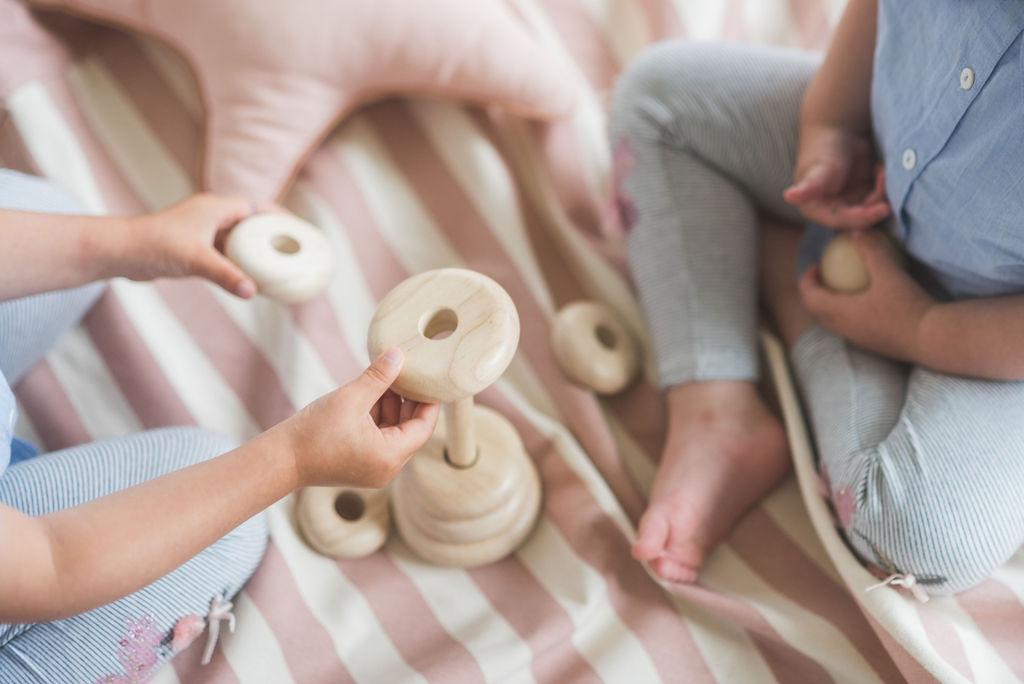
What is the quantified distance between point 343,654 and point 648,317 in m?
0.34

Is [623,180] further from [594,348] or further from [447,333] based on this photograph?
[447,333]

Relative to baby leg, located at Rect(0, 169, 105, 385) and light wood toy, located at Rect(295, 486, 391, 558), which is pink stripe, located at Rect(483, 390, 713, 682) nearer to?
light wood toy, located at Rect(295, 486, 391, 558)

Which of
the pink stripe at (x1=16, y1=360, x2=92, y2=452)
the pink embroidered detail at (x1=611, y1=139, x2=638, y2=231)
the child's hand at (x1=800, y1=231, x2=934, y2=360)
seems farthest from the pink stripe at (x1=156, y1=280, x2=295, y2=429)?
the child's hand at (x1=800, y1=231, x2=934, y2=360)

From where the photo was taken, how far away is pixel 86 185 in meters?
0.74

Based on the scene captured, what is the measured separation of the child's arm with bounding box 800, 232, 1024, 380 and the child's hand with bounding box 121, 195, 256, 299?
1.36 ft

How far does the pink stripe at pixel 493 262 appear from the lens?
0.67 meters

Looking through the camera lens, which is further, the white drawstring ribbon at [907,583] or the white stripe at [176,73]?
the white stripe at [176,73]

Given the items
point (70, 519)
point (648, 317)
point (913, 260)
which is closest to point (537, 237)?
point (648, 317)

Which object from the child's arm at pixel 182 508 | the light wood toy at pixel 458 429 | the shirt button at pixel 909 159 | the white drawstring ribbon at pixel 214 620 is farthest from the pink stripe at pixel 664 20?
the white drawstring ribbon at pixel 214 620

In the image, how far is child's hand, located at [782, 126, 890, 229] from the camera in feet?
2.09

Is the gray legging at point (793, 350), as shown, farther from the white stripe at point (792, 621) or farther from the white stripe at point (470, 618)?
the white stripe at point (470, 618)

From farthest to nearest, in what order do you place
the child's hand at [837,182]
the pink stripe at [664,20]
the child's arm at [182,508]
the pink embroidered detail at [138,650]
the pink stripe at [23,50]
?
1. the pink stripe at [664,20]
2. the pink stripe at [23,50]
3. the child's hand at [837,182]
4. the pink embroidered detail at [138,650]
5. the child's arm at [182,508]

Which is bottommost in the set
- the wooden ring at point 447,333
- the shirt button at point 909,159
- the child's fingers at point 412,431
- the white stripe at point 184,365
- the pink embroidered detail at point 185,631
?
the pink embroidered detail at point 185,631

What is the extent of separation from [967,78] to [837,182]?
14 centimetres
